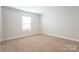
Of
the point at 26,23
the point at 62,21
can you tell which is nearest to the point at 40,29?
the point at 26,23

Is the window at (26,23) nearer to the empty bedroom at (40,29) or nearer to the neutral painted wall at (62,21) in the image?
the empty bedroom at (40,29)

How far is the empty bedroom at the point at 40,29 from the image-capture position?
1714 mm

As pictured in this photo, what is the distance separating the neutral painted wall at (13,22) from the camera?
1710mm

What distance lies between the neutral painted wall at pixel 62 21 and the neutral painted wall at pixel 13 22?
0.15 metres

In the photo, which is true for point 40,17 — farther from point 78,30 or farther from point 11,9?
point 78,30

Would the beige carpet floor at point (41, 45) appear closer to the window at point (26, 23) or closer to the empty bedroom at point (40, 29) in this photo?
the empty bedroom at point (40, 29)

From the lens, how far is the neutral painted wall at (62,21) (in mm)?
1726

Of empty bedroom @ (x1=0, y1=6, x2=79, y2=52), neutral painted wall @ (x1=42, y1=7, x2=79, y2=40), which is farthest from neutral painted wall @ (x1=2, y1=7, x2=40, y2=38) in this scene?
neutral painted wall @ (x1=42, y1=7, x2=79, y2=40)

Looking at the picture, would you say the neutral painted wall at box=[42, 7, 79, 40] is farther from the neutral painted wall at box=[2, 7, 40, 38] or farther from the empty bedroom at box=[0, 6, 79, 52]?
the neutral painted wall at box=[2, 7, 40, 38]

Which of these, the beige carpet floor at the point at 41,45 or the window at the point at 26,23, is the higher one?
the window at the point at 26,23

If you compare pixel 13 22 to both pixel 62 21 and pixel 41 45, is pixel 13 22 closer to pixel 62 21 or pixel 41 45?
pixel 41 45

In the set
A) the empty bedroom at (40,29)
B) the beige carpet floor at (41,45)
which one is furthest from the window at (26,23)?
the beige carpet floor at (41,45)
